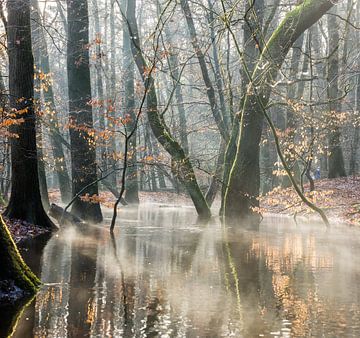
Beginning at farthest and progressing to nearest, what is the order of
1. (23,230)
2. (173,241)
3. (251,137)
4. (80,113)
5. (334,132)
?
(334,132) → (80,113) → (251,137) → (173,241) → (23,230)

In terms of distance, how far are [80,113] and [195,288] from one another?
1188cm

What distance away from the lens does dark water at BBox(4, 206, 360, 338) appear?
5.93 m

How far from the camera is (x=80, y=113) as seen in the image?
1878 centimetres

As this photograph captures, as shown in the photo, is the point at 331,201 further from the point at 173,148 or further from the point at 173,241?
the point at 173,241

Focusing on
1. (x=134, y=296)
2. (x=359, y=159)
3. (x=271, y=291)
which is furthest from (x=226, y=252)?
(x=359, y=159)

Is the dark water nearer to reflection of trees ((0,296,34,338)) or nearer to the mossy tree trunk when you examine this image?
reflection of trees ((0,296,34,338))

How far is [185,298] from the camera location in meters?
7.35

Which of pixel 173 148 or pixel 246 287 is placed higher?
pixel 173 148

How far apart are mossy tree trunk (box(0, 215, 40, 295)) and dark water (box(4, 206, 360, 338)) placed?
26 cm

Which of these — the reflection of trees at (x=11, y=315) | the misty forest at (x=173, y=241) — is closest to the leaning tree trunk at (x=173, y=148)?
the misty forest at (x=173, y=241)

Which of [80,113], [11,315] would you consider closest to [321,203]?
[80,113]

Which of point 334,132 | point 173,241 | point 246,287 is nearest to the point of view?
point 246,287

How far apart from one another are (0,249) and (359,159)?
38.4 metres

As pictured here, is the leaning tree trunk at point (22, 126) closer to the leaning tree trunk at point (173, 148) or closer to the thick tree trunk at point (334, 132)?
the leaning tree trunk at point (173, 148)
